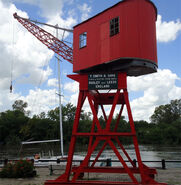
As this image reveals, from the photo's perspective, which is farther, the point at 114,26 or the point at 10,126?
the point at 10,126

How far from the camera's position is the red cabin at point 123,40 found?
35.4 ft

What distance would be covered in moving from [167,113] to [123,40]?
305ft

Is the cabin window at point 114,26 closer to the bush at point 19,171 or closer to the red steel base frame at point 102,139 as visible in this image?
the red steel base frame at point 102,139

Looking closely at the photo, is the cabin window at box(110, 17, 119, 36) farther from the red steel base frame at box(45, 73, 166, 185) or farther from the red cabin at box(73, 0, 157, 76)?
the red steel base frame at box(45, 73, 166, 185)

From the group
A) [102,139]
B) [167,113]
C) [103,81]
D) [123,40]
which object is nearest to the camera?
[123,40]

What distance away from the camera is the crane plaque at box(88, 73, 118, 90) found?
1127cm

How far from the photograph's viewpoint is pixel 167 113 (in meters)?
97.4

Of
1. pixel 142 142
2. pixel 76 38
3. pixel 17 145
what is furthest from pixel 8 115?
pixel 76 38

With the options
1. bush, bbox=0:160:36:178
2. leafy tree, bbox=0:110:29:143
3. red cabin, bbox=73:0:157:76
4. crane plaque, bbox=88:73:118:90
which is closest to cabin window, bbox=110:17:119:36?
red cabin, bbox=73:0:157:76

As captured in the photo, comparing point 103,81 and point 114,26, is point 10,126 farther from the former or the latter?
point 114,26

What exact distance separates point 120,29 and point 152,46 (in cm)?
185

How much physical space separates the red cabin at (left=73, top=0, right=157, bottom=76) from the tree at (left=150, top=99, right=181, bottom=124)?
89.9m

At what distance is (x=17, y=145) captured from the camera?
6744 cm

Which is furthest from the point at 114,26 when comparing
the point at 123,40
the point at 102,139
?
the point at 102,139
